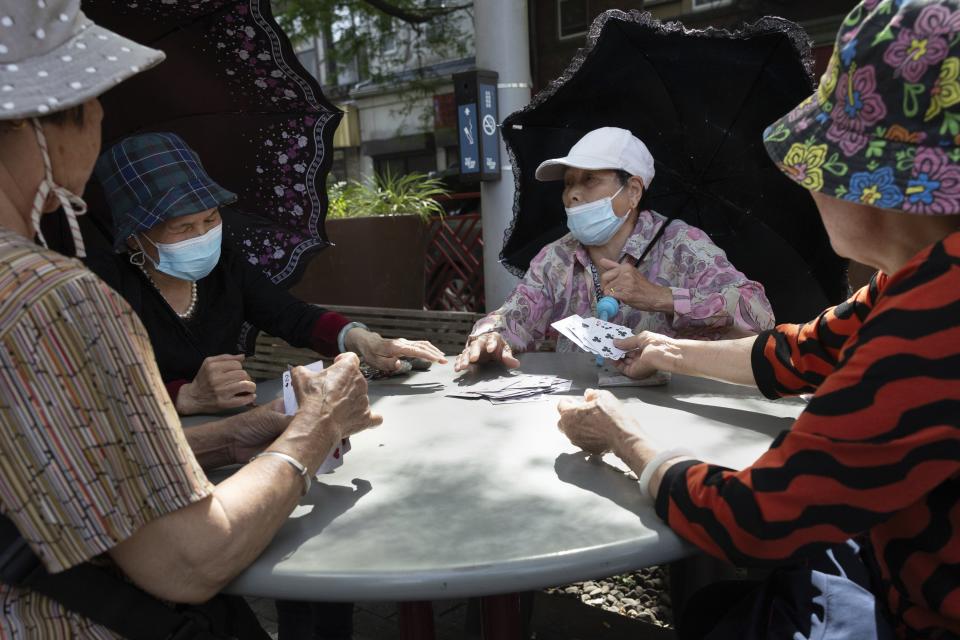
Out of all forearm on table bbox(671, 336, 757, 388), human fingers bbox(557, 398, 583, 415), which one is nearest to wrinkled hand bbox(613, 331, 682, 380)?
forearm on table bbox(671, 336, 757, 388)

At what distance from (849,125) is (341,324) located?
1993mm

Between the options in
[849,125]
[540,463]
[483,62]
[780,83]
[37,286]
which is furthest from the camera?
[483,62]

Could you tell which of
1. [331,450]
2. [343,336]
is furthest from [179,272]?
[331,450]

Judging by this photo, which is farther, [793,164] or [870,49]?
[793,164]

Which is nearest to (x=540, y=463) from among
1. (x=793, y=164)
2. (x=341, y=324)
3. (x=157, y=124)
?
(x=793, y=164)

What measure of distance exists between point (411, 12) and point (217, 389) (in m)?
7.97

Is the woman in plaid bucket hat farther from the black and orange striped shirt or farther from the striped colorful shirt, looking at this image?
the black and orange striped shirt

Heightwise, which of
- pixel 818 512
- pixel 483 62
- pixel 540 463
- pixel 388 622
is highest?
pixel 483 62

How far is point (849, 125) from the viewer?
45.5 inches

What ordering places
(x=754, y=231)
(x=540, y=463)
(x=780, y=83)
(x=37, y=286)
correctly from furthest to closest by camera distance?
1. (x=754, y=231)
2. (x=780, y=83)
3. (x=540, y=463)
4. (x=37, y=286)

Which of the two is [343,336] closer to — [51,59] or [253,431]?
[253,431]

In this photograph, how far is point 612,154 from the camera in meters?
2.83

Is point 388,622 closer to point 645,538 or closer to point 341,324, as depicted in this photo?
point 341,324

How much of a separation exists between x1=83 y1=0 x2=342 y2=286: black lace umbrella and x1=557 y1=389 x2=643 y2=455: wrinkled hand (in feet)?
5.66
